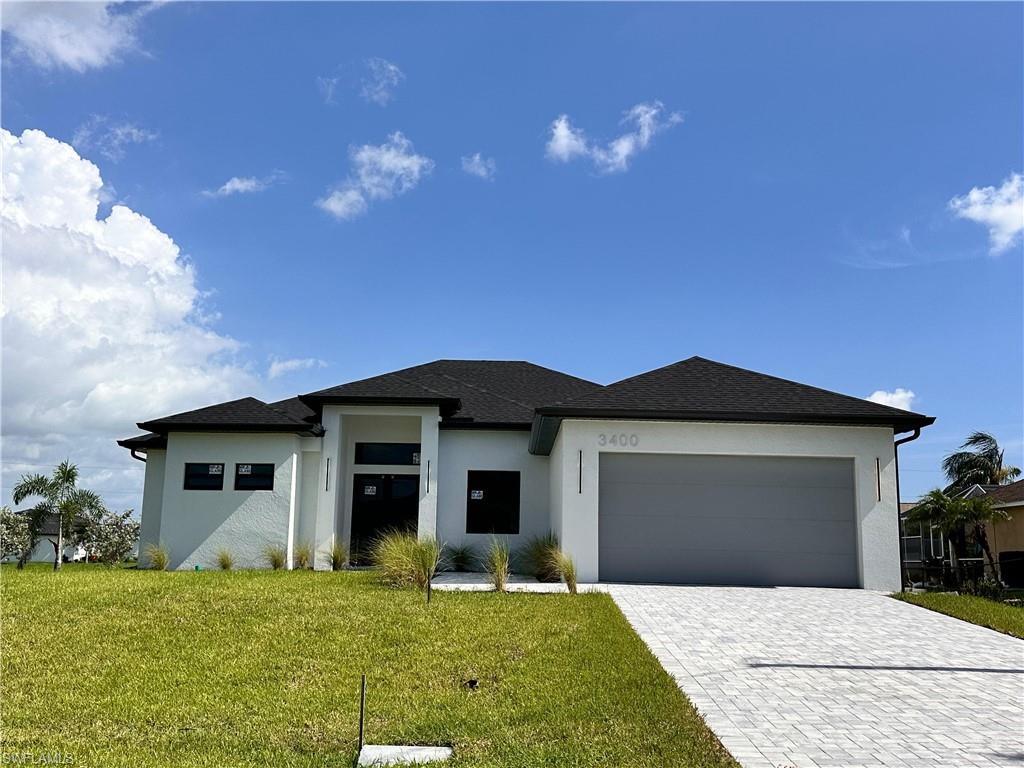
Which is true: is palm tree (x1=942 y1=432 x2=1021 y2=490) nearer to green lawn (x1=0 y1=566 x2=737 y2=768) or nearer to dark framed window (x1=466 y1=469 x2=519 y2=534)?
→ dark framed window (x1=466 y1=469 x2=519 y2=534)

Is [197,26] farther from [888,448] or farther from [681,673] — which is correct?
[888,448]

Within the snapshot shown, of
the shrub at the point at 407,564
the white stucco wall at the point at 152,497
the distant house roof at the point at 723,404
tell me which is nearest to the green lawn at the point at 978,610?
the distant house roof at the point at 723,404

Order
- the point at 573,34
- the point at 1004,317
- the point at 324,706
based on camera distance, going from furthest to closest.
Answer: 1. the point at 1004,317
2. the point at 573,34
3. the point at 324,706

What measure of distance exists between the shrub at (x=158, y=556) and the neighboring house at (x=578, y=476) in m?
0.26

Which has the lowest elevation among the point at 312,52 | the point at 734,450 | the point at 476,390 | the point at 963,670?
the point at 963,670

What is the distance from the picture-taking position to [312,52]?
13.1 m

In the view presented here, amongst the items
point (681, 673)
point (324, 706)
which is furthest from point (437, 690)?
point (681, 673)

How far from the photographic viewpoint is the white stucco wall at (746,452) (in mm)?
14992

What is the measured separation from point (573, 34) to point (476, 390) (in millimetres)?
10741

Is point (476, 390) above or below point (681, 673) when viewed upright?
above

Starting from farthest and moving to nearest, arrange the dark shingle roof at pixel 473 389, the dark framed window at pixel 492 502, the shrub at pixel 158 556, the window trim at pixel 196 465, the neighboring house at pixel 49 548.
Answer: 1. the neighboring house at pixel 49 548
2. the dark framed window at pixel 492 502
3. the dark shingle roof at pixel 473 389
4. the window trim at pixel 196 465
5. the shrub at pixel 158 556

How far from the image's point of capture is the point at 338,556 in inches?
715

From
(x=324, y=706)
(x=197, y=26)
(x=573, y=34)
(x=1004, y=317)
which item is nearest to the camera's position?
(x=324, y=706)

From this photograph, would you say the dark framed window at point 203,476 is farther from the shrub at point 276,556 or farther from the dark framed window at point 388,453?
the dark framed window at point 388,453
